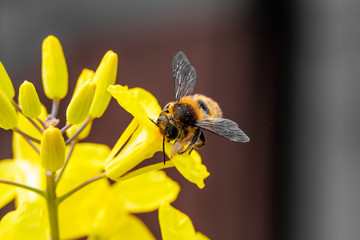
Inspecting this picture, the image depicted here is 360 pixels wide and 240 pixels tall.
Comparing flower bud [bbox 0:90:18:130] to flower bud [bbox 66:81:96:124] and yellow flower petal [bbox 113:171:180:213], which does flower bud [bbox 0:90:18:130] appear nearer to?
flower bud [bbox 66:81:96:124]

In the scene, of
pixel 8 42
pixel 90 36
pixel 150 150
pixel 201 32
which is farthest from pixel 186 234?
pixel 8 42

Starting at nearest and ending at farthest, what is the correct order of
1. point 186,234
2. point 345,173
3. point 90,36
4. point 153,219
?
point 186,234 < point 345,173 < point 153,219 < point 90,36

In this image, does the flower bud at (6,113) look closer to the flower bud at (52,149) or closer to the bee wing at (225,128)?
the flower bud at (52,149)

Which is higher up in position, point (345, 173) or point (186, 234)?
point (186, 234)

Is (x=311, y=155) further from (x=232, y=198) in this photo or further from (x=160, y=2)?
(x=160, y=2)

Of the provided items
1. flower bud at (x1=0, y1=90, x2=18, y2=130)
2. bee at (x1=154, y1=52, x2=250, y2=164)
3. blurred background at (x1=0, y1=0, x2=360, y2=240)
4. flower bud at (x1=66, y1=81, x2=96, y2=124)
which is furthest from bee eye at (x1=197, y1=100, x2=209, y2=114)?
blurred background at (x1=0, y1=0, x2=360, y2=240)

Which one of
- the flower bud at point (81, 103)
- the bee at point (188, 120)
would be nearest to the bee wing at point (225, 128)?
the bee at point (188, 120)
